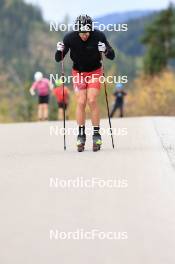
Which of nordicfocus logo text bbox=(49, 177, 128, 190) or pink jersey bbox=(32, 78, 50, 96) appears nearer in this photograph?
nordicfocus logo text bbox=(49, 177, 128, 190)

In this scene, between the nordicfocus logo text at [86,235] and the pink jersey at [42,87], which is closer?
the nordicfocus logo text at [86,235]

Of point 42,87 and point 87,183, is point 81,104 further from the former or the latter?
point 42,87

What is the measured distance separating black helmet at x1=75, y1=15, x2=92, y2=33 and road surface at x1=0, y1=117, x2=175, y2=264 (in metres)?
1.61

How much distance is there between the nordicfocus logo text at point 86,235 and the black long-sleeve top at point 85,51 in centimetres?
521

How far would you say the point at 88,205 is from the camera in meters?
7.43

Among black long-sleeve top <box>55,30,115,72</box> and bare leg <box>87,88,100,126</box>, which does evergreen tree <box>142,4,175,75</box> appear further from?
black long-sleeve top <box>55,30,115,72</box>

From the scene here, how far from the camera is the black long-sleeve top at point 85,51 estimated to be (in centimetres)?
1121

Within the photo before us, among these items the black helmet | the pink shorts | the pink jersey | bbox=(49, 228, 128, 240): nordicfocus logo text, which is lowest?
the pink jersey

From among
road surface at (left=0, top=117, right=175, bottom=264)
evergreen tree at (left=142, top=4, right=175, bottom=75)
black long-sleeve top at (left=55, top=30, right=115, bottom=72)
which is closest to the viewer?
road surface at (left=0, top=117, right=175, bottom=264)

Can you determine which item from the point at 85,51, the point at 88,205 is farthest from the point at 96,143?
the point at 88,205

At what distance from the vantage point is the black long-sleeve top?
441 inches

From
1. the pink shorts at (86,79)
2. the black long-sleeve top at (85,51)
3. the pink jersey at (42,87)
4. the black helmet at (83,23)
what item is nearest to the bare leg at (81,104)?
the pink shorts at (86,79)

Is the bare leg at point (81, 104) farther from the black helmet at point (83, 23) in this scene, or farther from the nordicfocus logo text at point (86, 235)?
the nordicfocus logo text at point (86, 235)

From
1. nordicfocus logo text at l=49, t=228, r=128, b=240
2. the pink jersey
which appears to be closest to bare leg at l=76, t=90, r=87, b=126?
nordicfocus logo text at l=49, t=228, r=128, b=240
